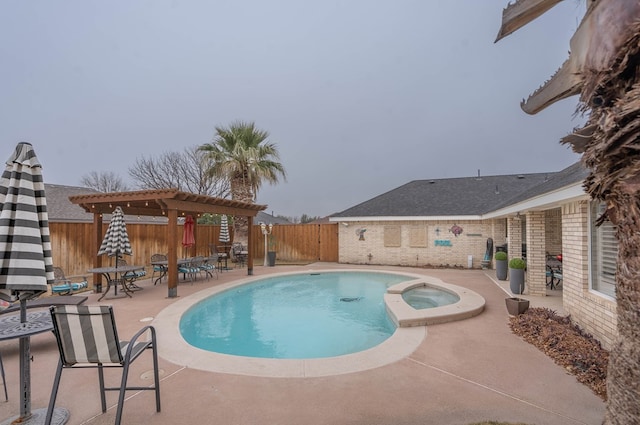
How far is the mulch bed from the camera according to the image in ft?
13.0

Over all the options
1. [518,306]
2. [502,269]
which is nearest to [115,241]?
[518,306]

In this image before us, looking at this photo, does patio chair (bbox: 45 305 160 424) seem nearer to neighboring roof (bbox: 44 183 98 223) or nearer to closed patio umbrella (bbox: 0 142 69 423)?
closed patio umbrella (bbox: 0 142 69 423)

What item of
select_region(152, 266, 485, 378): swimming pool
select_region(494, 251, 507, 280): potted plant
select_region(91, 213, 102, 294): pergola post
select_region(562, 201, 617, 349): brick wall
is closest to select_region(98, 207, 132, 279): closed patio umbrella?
select_region(91, 213, 102, 294): pergola post

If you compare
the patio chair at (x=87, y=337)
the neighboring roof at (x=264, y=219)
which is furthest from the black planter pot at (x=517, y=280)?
the neighboring roof at (x=264, y=219)

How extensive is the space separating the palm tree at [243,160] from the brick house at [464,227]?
485 cm

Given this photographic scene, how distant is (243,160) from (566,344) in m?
14.7

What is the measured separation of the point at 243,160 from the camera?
648 inches

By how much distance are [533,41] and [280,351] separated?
10.8m

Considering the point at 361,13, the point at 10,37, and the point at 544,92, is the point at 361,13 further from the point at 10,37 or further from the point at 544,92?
the point at 10,37

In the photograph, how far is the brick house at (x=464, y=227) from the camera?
8500 millimetres

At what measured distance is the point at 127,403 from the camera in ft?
11.4

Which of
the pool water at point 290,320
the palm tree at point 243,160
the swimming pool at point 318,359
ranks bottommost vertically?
the pool water at point 290,320

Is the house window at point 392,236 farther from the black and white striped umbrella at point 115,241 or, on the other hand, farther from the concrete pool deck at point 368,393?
the black and white striped umbrella at point 115,241

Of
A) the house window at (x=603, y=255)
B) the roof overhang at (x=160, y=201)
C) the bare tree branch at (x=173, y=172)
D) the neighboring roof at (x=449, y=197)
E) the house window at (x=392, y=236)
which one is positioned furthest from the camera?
the bare tree branch at (x=173, y=172)
